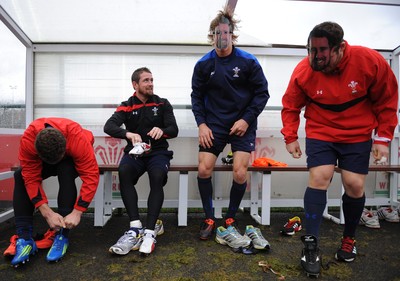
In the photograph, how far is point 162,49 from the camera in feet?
13.3

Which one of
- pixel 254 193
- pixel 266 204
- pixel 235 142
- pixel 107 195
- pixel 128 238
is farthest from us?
pixel 254 193

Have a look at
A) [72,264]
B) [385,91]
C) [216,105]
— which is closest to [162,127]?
[216,105]

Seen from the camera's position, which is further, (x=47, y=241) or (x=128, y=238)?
(x=47, y=241)

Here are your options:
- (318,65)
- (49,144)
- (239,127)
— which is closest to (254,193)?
(239,127)

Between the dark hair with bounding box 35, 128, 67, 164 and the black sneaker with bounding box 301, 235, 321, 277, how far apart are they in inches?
68.0

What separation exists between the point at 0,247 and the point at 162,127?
5.47ft

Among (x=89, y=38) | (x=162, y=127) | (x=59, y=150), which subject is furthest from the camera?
(x=89, y=38)

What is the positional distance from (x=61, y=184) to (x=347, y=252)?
7.06ft

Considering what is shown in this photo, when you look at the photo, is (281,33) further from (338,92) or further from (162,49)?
(338,92)

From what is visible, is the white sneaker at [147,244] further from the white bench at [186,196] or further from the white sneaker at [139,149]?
the white bench at [186,196]

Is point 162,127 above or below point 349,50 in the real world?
below

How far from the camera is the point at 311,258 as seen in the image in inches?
81.7

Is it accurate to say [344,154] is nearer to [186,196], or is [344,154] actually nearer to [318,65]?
[318,65]

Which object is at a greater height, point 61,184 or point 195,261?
point 61,184
